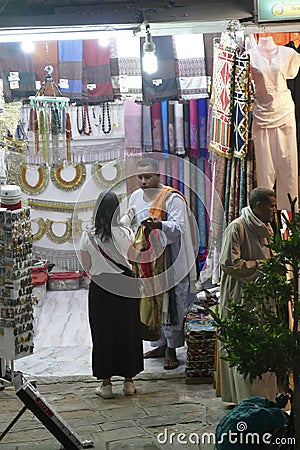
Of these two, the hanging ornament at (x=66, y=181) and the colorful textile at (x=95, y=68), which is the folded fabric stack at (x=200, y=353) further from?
the hanging ornament at (x=66, y=181)

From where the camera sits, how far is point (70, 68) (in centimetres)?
640

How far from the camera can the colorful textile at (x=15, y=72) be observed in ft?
20.6

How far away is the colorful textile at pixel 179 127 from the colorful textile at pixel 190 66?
0.13 metres

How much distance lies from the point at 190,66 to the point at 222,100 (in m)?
1.23

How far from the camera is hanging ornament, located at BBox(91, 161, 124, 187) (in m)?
6.80

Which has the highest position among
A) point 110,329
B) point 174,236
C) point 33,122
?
point 33,122

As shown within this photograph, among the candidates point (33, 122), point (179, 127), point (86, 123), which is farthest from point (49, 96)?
Result: point (179, 127)

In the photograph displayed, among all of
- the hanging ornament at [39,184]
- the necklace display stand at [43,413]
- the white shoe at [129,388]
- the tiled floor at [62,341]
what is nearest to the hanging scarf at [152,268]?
the tiled floor at [62,341]

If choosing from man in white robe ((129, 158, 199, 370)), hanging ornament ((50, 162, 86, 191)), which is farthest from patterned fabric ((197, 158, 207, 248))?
hanging ornament ((50, 162, 86, 191))

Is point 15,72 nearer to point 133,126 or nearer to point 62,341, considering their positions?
point 133,126

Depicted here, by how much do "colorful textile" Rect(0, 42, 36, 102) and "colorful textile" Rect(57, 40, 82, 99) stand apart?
0.23 meters

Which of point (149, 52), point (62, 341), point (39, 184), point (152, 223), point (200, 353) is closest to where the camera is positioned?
point (149, 52)

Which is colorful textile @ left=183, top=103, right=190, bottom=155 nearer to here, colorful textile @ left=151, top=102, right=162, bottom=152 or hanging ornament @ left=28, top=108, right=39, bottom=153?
colorful textile @ left=151, top=102, right=162, bottom=152

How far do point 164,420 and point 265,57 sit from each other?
7.39 feet
